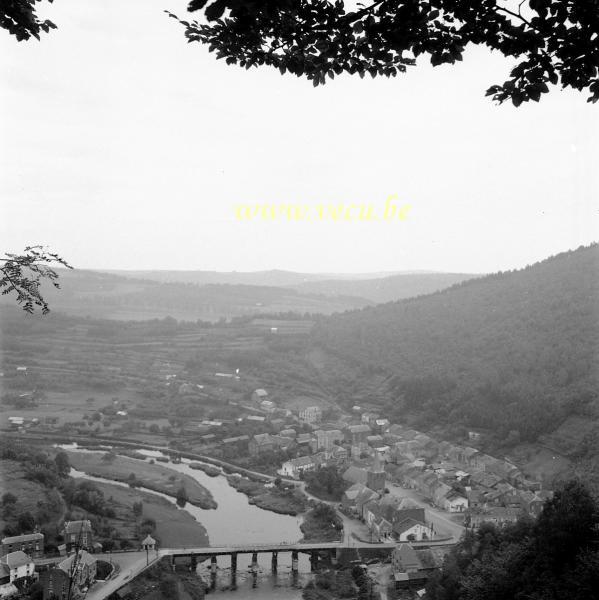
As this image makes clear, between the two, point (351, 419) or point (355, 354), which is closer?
point (351, 419)

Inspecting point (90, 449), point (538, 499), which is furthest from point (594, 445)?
point (90, 449)

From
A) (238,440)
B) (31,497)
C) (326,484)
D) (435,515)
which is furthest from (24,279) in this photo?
(238,440)

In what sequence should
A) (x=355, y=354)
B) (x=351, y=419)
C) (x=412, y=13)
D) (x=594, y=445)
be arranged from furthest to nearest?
(x=355, y=354) → (x=351, y=419) → (x=594, y=445) → (x=412, y=13)

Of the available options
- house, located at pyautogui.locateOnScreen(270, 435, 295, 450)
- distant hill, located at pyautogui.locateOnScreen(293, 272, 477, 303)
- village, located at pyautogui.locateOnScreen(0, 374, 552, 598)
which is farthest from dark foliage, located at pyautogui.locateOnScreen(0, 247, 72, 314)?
distant hill, located at pyautogui.locateOnScreen(293, 272, 477, 303)

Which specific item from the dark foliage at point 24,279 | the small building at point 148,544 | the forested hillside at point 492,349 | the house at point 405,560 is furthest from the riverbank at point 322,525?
the dark foliage at point 24,279

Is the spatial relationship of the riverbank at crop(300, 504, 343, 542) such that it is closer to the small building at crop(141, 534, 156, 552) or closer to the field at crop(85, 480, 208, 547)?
the field at crop(85, 480, 208, 547)

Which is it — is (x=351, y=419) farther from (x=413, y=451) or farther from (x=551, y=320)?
(x=551, y=320)

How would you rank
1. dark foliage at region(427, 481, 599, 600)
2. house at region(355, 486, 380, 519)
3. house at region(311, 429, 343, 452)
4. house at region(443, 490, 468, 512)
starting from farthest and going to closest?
1. house at region(311, 429, 343, 452)
2. house at region(443, 490, 468, 512)
3. house at region(355, 486, 380, 519)
4. dark foliage at region(427, 481, 599, 600)

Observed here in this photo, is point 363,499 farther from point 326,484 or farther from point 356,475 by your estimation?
point 356,475
